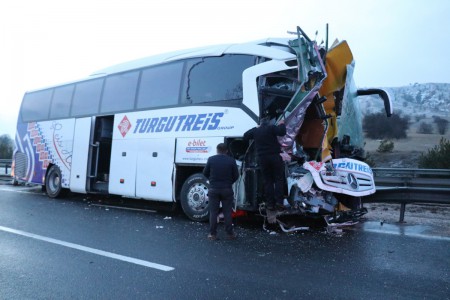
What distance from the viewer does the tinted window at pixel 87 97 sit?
11.1 metres

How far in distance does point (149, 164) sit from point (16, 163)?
7.44 meters

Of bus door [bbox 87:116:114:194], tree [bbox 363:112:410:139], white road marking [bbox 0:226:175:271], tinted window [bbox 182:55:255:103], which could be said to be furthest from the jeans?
tree [bbox 363:112:410:139]

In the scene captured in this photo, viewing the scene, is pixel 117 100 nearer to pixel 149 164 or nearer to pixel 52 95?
pixel 149 164

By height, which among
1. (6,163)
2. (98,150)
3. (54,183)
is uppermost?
(98,150)

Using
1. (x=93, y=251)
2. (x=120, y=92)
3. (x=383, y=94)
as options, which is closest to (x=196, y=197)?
(x=93, y=251)

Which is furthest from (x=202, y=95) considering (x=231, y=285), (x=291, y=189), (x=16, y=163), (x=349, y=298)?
(x=16, y=163)

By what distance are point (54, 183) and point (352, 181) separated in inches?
364

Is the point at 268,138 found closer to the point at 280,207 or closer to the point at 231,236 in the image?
the point at 280,207

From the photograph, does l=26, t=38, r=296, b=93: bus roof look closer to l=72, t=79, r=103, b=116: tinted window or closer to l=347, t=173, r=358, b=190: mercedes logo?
l=72, t=79, r=103, b=116: tinted window

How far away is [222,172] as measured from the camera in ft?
22.0

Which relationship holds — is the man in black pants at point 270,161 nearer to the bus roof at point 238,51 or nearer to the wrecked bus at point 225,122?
the wrecked bus at point 225,122

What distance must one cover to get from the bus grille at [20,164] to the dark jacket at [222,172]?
374 inches

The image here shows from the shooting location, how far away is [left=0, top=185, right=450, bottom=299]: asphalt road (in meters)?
4.08

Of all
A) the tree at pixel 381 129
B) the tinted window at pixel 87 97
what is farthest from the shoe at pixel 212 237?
the tree at pixel 381 129
